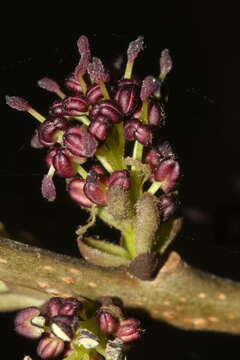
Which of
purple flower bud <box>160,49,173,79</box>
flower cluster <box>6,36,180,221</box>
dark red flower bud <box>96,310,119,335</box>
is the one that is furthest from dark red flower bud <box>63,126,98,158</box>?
dark red flower bud <box>96,310,119,335</box>

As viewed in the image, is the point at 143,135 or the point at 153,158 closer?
the point at 143,135

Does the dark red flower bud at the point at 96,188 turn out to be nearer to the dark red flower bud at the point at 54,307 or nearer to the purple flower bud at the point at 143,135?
the purple flower bud at the point at 143,135

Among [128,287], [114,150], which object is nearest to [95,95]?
[114,150]

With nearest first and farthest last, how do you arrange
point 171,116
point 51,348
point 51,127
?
point 51,348 < point 51,127 < point 171,116

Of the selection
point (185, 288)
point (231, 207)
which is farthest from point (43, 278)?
point (231, 207)

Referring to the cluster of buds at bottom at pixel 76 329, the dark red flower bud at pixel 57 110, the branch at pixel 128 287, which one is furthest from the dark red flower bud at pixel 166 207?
the dark red flower bud at pixel 57 110

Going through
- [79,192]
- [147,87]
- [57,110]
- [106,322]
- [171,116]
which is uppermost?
[147,87]

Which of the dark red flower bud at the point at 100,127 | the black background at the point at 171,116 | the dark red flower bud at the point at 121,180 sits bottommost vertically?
the black background at the point at 171,116

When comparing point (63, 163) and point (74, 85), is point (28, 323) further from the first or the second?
point (74, 85)
